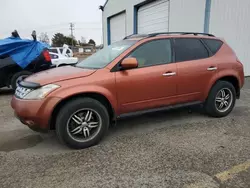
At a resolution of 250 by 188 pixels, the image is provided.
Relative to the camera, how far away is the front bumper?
3.02 metres

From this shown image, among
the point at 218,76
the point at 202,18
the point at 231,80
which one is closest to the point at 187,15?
the point at 202,18

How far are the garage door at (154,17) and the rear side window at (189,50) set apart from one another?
760 cm

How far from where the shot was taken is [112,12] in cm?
1667

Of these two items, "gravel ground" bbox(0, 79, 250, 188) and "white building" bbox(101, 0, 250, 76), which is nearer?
"gravel ground" bbox(0, 79, 250, 188)

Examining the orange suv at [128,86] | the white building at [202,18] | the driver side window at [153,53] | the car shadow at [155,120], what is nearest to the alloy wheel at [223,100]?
the orange suv at [128,86]

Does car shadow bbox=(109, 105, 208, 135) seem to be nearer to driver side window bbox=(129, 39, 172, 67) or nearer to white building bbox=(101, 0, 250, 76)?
driver side window bbox=(129, 39, 172, 67)

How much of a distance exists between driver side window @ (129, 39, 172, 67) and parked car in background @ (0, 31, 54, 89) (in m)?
4.73

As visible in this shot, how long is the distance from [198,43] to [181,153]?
236 centimetres

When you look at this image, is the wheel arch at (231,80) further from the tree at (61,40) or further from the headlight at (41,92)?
the tree at (61,40)

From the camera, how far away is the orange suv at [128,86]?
3115 millimetres

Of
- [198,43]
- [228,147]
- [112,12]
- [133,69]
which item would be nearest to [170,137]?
[228,147]

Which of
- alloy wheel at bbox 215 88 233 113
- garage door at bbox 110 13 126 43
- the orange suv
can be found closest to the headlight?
the orange suv

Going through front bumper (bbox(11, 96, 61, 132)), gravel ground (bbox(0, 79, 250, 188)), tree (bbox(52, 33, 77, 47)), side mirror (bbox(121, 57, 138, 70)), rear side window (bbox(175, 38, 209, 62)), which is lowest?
gravel ground (bbox(0, 79, 250, 188))

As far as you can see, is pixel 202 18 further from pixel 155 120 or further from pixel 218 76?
pixel 155 120
